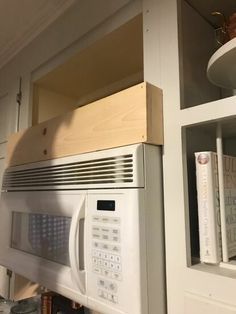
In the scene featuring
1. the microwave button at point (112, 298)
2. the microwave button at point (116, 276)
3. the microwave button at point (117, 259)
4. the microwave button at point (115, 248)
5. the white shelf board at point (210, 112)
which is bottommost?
the microwave button at point (112, 298)

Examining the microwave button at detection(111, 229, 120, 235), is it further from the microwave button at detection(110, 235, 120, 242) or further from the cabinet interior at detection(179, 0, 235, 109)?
the cabinet interior at detection(179, 0, 235, 109)

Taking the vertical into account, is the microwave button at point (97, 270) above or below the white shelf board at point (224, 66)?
below

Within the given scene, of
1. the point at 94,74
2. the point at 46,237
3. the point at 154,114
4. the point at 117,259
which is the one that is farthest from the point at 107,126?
the point at 94,74

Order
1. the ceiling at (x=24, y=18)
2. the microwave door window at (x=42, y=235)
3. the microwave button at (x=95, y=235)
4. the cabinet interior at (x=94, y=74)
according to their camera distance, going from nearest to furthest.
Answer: the microwave button at (x=95, y=235)
the microwave door window at (x=42, y=235)
the cabinet interior at (x=94, y=74)
the ceiling at (x=24, y=18)

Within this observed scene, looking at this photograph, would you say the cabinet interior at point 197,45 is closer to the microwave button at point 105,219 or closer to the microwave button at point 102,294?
the microwave button at point 105,219

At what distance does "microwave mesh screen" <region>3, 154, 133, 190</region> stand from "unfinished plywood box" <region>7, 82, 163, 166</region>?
0.13ft

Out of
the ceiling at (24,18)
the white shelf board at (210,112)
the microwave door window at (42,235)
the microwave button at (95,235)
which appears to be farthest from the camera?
the ceiling at (24,18)

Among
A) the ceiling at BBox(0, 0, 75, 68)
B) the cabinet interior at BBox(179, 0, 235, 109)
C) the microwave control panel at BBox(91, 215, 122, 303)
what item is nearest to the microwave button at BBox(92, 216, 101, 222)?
the microwave control panel at BBox(91, 215, 122, 303)

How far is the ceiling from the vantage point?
1.14 meters

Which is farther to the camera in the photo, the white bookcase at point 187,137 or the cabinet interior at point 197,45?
the cabinet interior at point 197,45

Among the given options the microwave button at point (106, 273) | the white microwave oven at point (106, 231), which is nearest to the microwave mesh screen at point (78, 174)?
the white microwave oven at point (106, 231)

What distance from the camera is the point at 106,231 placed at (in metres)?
0.67

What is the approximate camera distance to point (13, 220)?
1.07 meters

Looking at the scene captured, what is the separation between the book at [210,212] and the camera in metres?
0.62
